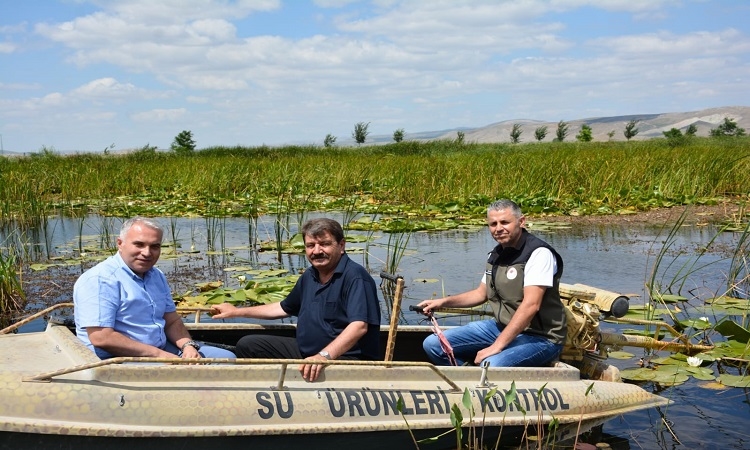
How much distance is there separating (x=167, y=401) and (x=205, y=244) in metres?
8.25

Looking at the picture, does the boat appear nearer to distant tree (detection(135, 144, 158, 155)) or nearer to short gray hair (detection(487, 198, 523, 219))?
short gray hair (detection(487, 198, 523, 219))

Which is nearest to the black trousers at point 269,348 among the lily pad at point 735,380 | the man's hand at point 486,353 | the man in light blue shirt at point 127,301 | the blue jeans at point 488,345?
the man in light blue shirt at point 127,301

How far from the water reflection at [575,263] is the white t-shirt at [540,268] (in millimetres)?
1098

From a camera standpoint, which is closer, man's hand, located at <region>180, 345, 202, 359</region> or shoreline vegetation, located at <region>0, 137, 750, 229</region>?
man's hand, located at <region>180, 345, 202, 359</region>

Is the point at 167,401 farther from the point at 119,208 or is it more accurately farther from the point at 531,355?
the point at 119,208

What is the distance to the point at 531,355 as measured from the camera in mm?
4914

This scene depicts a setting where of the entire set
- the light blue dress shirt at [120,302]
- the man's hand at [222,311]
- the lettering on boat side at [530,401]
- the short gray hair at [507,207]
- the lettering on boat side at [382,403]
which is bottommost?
the lettering on boat side at [530,401]

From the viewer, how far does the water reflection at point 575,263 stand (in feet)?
16.5

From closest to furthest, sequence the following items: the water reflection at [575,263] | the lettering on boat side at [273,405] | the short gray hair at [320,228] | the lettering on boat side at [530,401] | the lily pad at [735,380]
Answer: the lettering on boat side at [273,405] → the lettering on boat side at [530,401] → the short gray hair at [320,228] → the water reflection at [575,263] → the lily pad at [735,380]

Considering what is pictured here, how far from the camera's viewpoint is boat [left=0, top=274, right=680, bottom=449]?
374 centimetres

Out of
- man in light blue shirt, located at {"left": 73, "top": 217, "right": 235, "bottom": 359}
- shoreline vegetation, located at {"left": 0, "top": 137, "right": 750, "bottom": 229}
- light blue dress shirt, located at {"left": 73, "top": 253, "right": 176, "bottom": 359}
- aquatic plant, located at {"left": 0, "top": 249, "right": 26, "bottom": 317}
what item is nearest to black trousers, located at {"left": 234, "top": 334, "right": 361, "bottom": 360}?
man in light blue shirt, located at {"left": 73, "top": 217, "right": 235, "bottom": 359}

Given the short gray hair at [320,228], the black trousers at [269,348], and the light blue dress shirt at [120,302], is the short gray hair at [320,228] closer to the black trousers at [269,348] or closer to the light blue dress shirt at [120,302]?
the black trousers at [269,348]

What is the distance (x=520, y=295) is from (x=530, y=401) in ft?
2.33

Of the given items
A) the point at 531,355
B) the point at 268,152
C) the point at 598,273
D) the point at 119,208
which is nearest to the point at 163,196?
the point at 119,208
